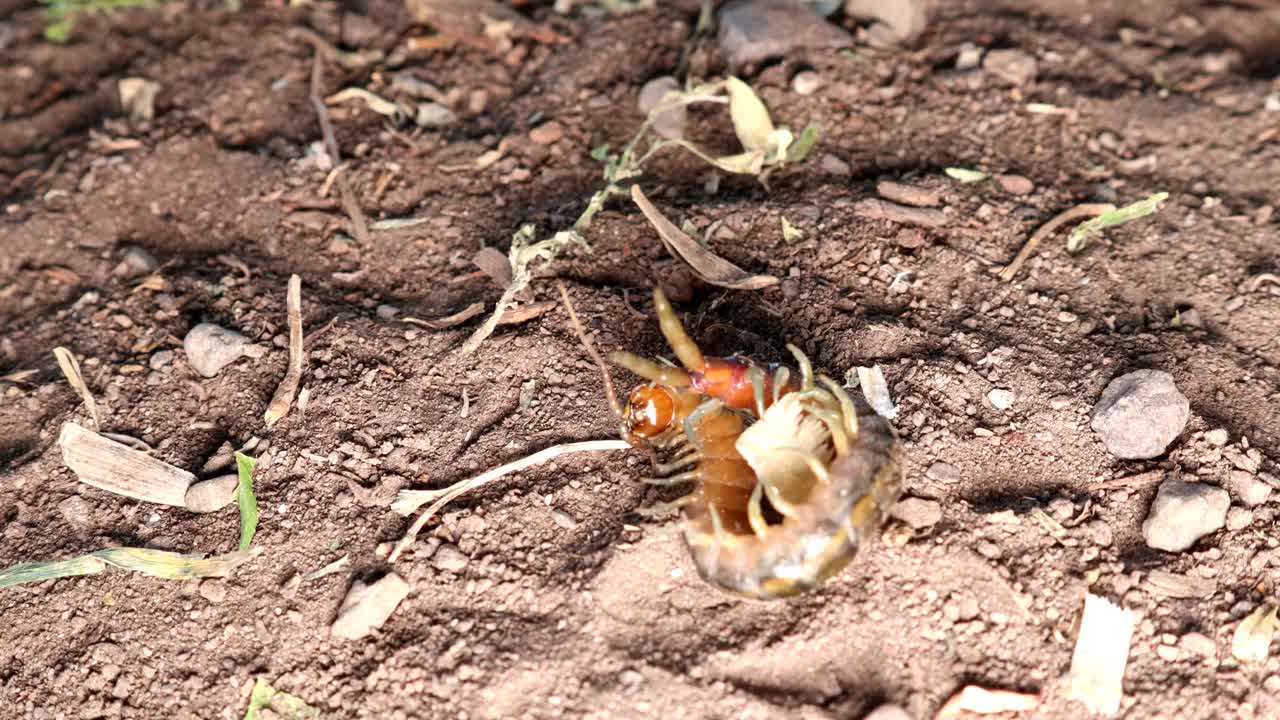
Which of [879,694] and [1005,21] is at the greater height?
[1005,21]

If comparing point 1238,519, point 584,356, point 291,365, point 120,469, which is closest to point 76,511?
point 120,469

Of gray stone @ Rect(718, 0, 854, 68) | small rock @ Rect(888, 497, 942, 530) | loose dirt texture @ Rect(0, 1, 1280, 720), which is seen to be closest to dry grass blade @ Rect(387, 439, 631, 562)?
loose dirt texture @ Rect(0, 1, 1280, 720)

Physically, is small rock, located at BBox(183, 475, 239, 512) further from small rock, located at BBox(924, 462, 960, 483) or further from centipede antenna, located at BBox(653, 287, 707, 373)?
small rock, located at BBox(924, 462, 960, 483)

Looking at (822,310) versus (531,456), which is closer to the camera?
(531,456)

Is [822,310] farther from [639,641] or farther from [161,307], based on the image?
[161,307]

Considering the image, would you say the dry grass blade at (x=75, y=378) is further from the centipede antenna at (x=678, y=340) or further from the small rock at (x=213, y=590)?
the centipede antenna at (x=678, y=340)

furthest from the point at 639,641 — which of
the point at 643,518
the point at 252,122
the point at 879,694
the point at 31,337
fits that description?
the point at 252,122

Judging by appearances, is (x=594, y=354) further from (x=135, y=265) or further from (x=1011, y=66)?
(x=1011, y=66)
